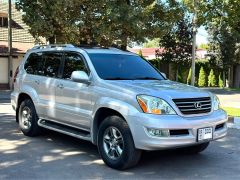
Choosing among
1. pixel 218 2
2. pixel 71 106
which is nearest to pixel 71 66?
pixel 71 106

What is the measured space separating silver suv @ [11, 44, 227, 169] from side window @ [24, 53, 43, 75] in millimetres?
23

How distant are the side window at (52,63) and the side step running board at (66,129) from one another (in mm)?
947

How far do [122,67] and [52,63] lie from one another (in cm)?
158

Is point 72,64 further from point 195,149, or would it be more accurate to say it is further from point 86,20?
point 86,20

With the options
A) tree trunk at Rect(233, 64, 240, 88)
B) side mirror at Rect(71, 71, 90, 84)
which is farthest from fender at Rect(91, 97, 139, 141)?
tree trunk at Rect(233, 64, 240, 88)

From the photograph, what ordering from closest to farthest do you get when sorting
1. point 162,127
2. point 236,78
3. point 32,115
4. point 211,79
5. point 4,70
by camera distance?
1. point 162,127
2. point 32,115
3. point 4,70
4. point 236,78
5. point 211,79

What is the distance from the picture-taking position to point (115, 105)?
21.0ft

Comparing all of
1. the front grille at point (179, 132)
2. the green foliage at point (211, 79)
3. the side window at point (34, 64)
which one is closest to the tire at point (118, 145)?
the front grille at point (179, 132)

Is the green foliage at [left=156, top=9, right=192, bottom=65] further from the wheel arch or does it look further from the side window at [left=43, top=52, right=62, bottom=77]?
the wheel arch

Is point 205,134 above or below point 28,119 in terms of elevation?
above

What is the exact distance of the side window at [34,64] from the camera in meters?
8.75

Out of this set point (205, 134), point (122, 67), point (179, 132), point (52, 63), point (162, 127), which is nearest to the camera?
point (162, 127)

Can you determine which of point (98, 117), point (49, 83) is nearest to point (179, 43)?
point (49, 83)

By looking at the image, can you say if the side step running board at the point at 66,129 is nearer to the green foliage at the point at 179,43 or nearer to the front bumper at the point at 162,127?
the front bumper at the point at 162,127
